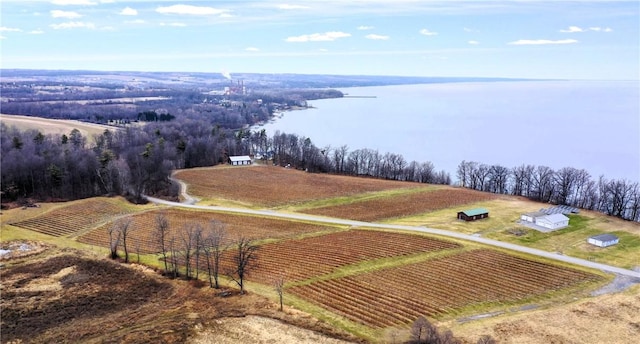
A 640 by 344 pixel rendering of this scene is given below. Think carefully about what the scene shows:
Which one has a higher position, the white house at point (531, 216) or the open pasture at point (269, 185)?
the white house at point (531, 216)

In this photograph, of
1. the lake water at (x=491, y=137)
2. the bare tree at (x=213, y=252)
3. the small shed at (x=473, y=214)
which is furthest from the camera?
the lake water at (x=491, y=137)

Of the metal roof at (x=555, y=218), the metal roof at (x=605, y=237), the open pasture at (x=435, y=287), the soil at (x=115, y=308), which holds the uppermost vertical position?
the metal roof at (x=555, y=218)

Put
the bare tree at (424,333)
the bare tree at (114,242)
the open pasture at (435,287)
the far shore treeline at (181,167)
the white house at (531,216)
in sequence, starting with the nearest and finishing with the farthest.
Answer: the bare tree at (424,333), the open pasture at (435,287), the bare tree at (114,242), the white house at (531,216), the far shore treeline at (181,167)

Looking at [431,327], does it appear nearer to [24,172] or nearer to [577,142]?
[24,172]

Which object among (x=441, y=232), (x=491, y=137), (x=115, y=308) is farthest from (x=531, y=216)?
(x=491, y=137)

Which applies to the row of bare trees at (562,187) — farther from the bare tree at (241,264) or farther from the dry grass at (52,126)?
the dry grass at (52,126)

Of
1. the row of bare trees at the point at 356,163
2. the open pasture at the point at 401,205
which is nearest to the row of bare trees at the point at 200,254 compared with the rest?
the open pasture at the point at 401,205
